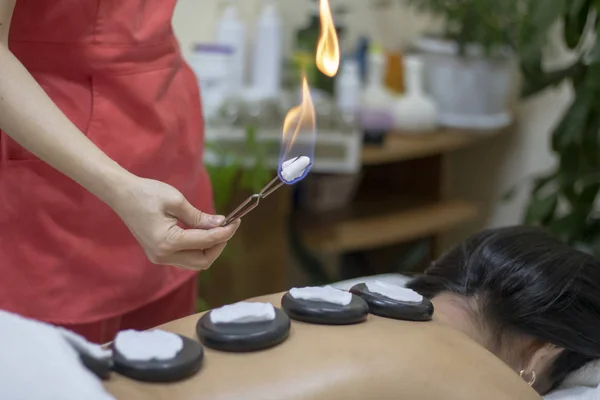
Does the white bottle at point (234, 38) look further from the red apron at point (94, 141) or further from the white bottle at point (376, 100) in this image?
the red apron at point (94, 141)

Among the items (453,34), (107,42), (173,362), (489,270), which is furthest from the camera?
(453,34)

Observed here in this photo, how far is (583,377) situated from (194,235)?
654mm

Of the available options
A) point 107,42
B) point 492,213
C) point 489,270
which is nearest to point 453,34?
point 492,213

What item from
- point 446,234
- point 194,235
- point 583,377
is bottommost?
point 446,234

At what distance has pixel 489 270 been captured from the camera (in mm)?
1080

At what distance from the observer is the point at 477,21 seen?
7.70 feet

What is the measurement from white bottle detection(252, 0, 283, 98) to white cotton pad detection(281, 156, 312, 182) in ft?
4.79

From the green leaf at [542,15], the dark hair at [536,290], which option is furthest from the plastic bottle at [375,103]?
the dark hair at [536,290]

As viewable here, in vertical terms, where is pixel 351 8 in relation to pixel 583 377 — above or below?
above

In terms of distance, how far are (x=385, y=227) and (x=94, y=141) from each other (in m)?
1.51

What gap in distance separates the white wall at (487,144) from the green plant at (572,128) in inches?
32.4

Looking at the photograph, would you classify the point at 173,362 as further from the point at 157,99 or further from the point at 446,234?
the point at 446,234

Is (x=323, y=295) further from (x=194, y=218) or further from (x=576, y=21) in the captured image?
(x=576, y=21)

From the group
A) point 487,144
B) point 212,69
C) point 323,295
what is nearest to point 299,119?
point 323,295
